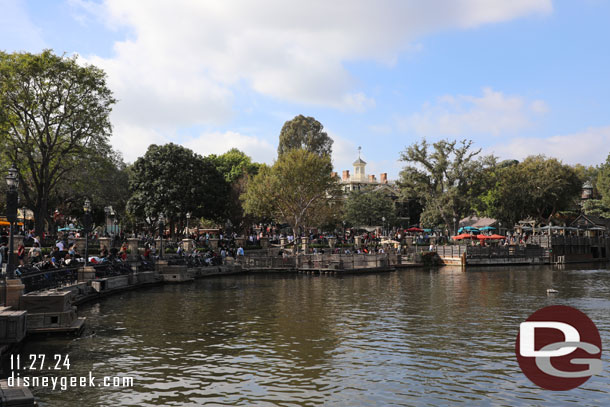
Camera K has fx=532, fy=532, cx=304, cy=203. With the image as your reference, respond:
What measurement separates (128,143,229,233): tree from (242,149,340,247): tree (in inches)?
203

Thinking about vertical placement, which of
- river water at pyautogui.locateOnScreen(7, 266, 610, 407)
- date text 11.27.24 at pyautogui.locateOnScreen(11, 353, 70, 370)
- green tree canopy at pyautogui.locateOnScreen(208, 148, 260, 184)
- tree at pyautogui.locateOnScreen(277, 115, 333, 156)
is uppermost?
tree at pyautogui.locateOnScreen(277, 115, 333, 156)

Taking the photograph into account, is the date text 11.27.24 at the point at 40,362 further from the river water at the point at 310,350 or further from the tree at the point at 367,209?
the tree at the point at 367,209

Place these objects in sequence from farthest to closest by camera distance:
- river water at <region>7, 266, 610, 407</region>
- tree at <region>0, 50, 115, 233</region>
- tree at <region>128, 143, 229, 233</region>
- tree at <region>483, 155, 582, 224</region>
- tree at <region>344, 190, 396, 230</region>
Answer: tree at <region>344, 190, 396, 230</region> → tree at <region>483, 155, 582, 224</region> → tree at <region>128, 143, 229, 233</region> → tree at <region>0, 50, 115, 233</region> → river water at <region>7, 266, 610, 407</region>

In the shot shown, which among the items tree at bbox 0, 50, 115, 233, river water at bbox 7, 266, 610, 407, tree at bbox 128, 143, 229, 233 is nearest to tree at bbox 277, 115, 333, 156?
tree at bbox 128, 143, 229, 233

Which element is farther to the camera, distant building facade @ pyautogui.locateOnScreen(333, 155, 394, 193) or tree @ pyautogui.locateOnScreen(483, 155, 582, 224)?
distant building facade @ pyautogui.locateOnScreen(333, 155, 394, 193)

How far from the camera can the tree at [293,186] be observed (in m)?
56.9

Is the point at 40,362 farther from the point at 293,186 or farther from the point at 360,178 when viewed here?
the point at 360,178

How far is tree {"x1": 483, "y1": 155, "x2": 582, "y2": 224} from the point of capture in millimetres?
72562

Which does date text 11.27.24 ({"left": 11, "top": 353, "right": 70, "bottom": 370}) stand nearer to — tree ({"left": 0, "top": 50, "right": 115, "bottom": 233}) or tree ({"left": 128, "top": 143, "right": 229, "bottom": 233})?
tree ({"left": 0, "top": 50, "right": 115, "bottom": 233})

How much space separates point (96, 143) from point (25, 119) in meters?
5.28

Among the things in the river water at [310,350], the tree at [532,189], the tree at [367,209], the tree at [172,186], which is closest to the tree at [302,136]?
the tree at [367,209]

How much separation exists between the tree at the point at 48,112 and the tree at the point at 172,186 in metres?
16.2

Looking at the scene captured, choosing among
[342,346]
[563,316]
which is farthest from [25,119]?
[563,316]

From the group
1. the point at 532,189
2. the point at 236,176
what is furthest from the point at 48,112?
the point at 532,189
